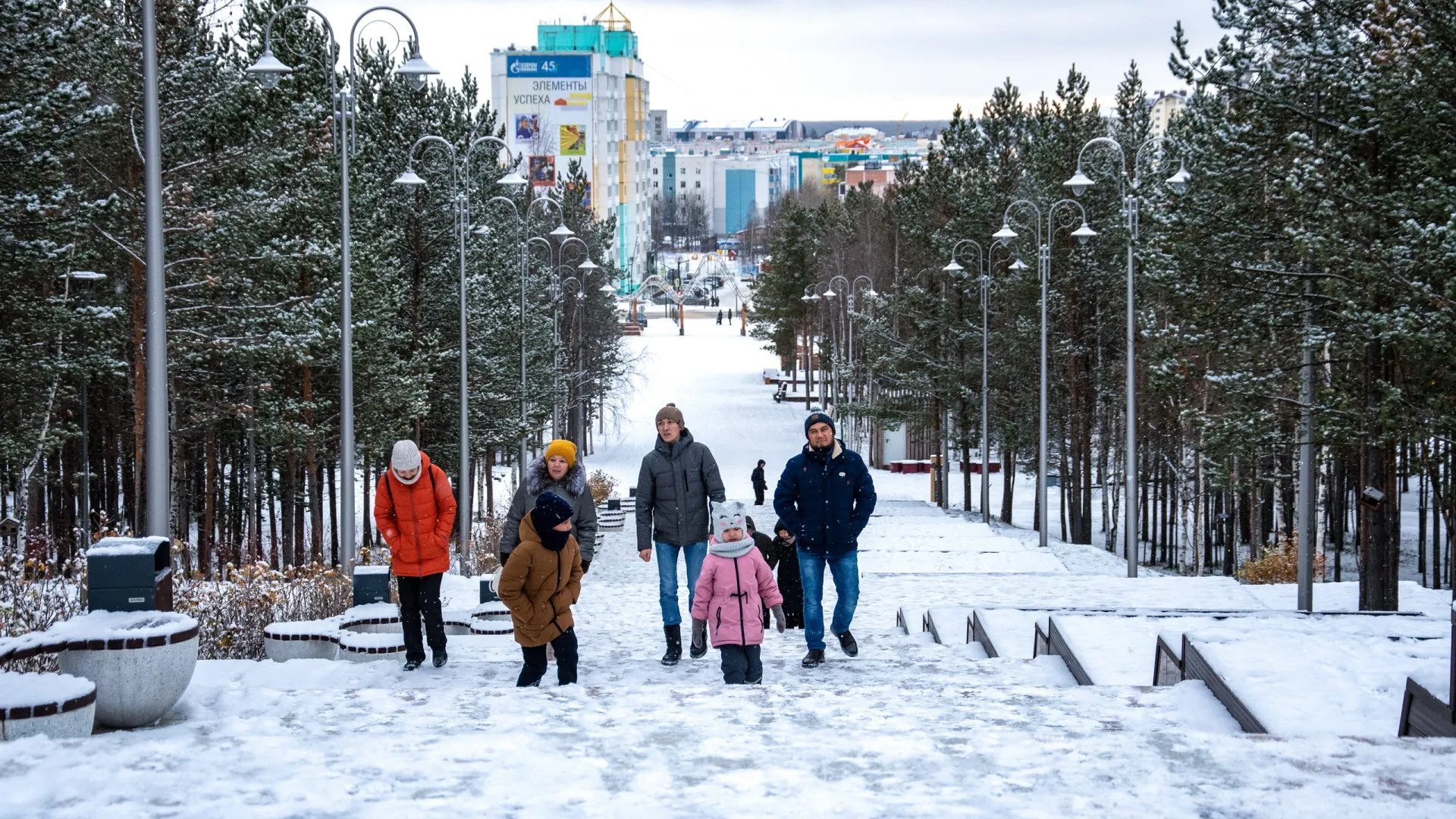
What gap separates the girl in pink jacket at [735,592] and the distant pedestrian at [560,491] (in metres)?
1.05

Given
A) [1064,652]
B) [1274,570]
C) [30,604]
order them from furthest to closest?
[1274,570]
[30,604]
[1064,652]

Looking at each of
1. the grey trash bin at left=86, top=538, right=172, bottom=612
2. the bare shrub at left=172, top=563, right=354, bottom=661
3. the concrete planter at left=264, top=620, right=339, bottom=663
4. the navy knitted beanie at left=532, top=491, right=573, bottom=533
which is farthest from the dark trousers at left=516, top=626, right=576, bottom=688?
the bare shrub at left=172, top=563, right=354, bottom=661

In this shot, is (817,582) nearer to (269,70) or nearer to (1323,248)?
(1323,248)

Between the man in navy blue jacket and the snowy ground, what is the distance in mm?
753

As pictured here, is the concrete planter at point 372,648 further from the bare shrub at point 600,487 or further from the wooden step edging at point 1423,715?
the bare shrub at point 600,487

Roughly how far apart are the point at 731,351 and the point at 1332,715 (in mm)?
104106

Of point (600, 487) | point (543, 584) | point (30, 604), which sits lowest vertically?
point (600, 487)

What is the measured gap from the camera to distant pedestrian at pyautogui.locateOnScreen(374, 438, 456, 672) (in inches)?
384

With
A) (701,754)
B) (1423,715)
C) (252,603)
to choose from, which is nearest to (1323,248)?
(1423,715)

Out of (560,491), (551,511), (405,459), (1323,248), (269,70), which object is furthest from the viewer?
(269,70)

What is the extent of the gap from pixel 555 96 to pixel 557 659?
5606 inches

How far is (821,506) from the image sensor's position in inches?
392

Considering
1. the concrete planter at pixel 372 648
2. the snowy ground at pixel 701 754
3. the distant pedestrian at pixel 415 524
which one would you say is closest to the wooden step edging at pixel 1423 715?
the snowy ground at pixel 701 754

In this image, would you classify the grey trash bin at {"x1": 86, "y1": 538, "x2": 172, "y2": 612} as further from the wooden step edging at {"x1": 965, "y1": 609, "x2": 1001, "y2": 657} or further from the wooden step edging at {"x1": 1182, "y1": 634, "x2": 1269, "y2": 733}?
the wooden step edging at {"x1": 965, "y1": 609, "x2": 1001, "y2": 657}
